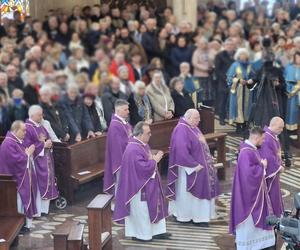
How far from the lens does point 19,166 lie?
368 inches

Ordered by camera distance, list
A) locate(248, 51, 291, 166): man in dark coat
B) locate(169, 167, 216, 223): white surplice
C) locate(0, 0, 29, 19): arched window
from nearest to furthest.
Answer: locate(0, 0, 29, 19): arched window, locate(169, 167, 216, 223): white surplice, locate(248, 51, 291, 166): man in dark coat

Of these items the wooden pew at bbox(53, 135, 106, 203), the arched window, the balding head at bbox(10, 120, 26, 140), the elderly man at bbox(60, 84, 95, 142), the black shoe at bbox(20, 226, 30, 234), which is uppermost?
the arched window

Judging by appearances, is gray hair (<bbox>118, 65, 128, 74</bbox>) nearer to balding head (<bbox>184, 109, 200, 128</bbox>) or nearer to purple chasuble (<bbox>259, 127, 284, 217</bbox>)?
purple chasuble (<bbox>259, 127, 284, 217</bbox>)

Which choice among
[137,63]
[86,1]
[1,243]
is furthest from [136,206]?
[86,1]

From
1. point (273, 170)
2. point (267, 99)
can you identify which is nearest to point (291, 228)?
point (273, 170)

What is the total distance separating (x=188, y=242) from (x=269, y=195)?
1.08 metres

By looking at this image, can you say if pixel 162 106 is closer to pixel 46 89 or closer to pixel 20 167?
pixel 20 167

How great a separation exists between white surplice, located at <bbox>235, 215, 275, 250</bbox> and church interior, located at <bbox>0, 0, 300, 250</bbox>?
21cm

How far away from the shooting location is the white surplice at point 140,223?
888 cm

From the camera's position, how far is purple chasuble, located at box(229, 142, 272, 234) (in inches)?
325

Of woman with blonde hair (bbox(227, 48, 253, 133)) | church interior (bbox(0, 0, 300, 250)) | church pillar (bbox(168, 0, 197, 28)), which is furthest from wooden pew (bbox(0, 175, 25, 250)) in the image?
woman with blonde hair (bbox(227, 48, 253, 133))

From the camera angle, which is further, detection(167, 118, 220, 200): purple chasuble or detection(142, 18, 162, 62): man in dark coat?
detection(167, 118, 220, 200): purple chasuble

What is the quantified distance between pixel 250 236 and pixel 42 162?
2.87 m

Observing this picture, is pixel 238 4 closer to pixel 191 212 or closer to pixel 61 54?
pixel 61 54
